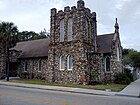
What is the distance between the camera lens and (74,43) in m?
26.2

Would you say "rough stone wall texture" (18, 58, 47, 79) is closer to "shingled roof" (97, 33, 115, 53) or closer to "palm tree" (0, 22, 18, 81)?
"palm tree" (0, 22, 18, 81)

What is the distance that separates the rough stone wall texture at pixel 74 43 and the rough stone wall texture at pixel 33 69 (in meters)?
2.75

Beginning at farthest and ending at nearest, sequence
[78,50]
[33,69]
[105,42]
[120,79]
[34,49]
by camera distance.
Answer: [34,49], [33,69], [105,42], [120,79], [78,50]

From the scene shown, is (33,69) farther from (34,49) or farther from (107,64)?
(107,64)

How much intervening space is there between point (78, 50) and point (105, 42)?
563cm

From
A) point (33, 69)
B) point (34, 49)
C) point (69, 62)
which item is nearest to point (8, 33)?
point (34, 49)

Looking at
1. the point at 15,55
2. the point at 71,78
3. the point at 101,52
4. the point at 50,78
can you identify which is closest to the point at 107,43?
the point at 101,52

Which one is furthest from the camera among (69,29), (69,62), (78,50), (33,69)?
(33,69)

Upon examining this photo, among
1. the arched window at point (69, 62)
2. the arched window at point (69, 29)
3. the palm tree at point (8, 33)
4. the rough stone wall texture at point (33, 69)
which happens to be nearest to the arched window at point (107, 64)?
the arched window at point (69, 62)

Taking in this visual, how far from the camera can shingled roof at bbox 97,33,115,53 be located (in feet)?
92.1

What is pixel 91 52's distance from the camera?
27453 mm

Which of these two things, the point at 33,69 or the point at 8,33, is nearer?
the point at 8,33

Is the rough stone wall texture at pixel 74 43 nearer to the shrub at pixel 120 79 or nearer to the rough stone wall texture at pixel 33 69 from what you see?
the rough stone wall texture at pixel 33 69

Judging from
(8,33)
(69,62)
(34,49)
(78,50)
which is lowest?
(69,62)
